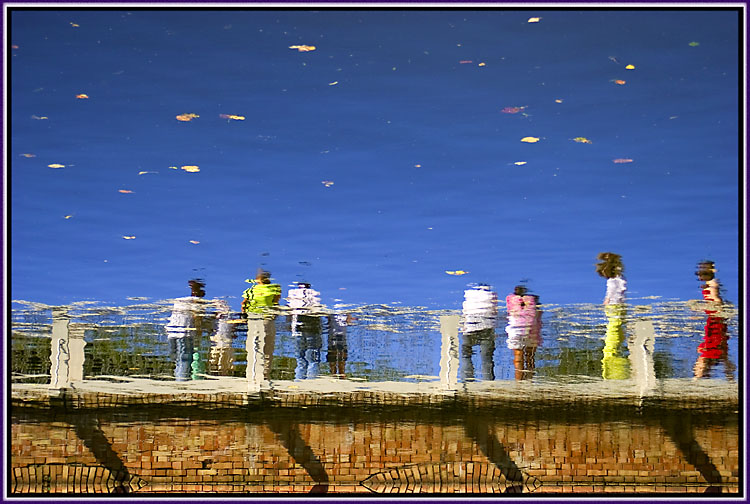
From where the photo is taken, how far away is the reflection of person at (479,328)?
440 cm

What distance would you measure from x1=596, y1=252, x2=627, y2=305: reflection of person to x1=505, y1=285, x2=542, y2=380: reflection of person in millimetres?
363

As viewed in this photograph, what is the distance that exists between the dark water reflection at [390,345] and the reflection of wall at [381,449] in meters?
0.23

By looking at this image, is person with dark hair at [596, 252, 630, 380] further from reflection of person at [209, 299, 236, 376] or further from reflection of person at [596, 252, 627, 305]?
reflection of person at [209, 299, 236, 376]

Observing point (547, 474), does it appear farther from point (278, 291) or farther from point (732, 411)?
point (278, 291)

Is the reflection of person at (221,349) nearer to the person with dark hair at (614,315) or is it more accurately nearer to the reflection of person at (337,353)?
the reflection of person at (337,353)

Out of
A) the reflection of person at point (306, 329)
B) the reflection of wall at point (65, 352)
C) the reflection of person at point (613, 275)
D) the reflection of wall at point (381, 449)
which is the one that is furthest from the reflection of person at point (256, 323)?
the reflection of person at point (613, 275)

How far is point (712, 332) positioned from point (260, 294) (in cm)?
231

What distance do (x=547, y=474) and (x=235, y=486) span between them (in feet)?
5.24

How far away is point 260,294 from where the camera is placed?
14.5 feet

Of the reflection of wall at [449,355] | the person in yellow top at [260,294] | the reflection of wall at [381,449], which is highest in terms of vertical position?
the person in yellow top at [260,294]

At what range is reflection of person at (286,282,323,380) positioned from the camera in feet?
14.5

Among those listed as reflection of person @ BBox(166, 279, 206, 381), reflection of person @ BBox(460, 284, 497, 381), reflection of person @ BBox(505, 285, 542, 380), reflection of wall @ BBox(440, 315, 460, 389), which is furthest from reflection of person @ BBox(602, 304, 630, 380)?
reflection of person @ BBox(166, 279, 206, 381)

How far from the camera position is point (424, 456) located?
4.38 metres

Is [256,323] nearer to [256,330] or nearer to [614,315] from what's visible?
[256,330]
